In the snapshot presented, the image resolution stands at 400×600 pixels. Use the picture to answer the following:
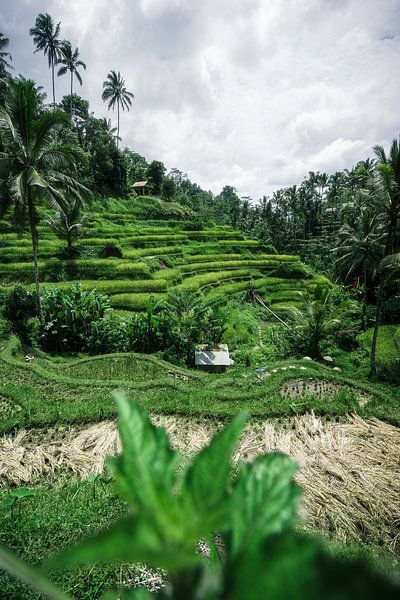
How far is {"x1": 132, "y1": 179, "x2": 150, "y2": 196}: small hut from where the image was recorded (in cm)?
4094

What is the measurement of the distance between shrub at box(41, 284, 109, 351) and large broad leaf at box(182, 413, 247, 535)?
448 inches

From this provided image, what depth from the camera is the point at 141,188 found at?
4144 centimetres

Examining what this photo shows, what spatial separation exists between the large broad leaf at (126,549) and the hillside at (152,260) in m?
16.0

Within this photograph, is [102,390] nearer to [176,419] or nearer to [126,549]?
[176,419]

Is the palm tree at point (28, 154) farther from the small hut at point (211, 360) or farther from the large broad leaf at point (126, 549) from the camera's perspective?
the large broad leaf at point (126, 549)

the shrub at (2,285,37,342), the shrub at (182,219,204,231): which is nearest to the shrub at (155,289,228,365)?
the shrub at (2,285,37,342)

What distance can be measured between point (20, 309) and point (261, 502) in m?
12.9

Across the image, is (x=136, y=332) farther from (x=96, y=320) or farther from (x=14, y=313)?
(x=14, y=313)

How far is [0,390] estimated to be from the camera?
6.68 meters

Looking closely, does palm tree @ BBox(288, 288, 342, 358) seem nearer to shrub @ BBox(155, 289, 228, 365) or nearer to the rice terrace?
the rice terrace

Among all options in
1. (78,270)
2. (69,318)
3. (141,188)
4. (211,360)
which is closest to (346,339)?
(211,360)

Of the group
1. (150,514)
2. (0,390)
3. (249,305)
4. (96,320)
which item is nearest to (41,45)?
(249,305)

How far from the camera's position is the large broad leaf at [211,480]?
41 cm

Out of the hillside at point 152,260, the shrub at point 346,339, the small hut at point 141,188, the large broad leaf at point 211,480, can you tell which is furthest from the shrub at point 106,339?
the small hut at point 141,188
